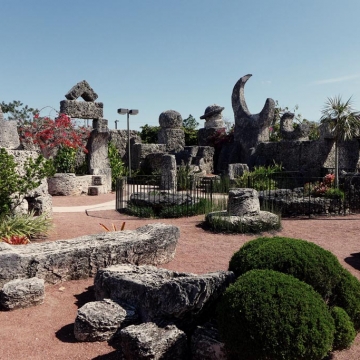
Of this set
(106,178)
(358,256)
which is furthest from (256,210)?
(106,178)

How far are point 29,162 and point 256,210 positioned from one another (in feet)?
16.3

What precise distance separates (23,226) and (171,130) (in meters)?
16.6

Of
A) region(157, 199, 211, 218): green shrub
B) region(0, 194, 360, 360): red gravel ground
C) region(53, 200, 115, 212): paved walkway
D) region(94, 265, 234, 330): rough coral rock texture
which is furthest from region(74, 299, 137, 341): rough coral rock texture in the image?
region(53, 200, 115, 212): paved walkway

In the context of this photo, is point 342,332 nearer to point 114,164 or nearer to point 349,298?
point 349,298

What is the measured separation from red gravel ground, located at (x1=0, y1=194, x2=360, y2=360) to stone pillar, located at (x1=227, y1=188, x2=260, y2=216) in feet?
2.68

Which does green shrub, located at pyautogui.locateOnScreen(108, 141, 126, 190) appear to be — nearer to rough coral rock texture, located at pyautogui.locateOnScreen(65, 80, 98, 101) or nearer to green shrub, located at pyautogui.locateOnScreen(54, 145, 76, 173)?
green shrub, located at pyautogui.locateOnScreen(54, 145, 76, 173)

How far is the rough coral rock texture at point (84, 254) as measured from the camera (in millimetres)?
5512

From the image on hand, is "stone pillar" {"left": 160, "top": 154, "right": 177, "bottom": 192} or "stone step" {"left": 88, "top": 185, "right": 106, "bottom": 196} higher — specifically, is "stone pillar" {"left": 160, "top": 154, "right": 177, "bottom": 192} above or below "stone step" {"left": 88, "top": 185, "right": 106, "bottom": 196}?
above

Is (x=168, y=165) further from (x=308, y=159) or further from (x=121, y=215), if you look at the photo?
(x=308, y=159)

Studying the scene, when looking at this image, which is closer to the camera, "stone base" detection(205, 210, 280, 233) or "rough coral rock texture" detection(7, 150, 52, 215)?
"rough coral rock texture" detection(7, 150, 52, 215)

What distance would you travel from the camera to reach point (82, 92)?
19203 millimetres

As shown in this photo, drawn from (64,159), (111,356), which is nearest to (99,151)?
(64,159)

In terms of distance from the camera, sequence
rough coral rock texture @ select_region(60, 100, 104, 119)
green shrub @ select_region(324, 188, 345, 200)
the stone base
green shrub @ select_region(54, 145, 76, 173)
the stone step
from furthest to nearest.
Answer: rough coral rock texture @ select_region(60, 100, 104, 119) → green shrub @ select_region(54, 145, 76, 173) → the stone step → green shrub @ select_region(324, 188, 345, 200) → the stone base

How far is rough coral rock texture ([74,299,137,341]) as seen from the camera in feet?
13.9
